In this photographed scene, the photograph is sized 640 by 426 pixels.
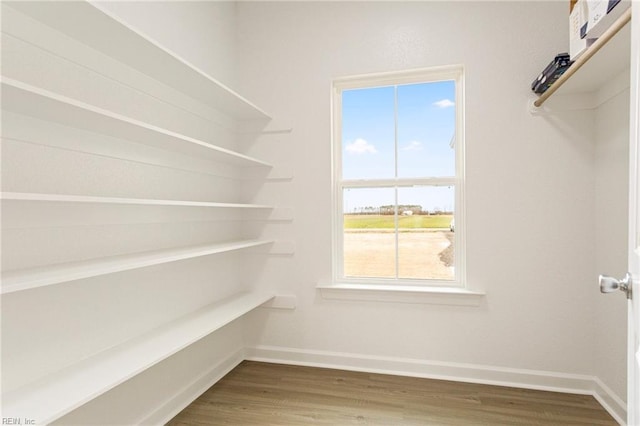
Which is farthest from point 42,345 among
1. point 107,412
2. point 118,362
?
point 107,412

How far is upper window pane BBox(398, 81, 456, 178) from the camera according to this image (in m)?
2.56

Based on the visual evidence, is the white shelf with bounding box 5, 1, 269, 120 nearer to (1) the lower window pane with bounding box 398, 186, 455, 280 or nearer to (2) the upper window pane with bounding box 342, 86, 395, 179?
(2) the upper window pane with bounding box 342, 86, 395, 179

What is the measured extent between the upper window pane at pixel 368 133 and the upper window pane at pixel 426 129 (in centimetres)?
8

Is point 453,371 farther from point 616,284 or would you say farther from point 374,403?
point 616,284

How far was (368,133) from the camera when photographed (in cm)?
271

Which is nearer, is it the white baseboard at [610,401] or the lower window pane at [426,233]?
the white baseboard at [610,401]

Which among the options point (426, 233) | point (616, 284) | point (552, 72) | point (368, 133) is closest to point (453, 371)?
point (426, 233)

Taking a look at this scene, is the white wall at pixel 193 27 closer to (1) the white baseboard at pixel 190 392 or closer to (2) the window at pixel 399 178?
(2) the window at pixel 399 178

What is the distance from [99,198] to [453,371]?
94.9 inches

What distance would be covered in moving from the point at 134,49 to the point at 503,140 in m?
2.26

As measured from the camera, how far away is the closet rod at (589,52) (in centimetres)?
128

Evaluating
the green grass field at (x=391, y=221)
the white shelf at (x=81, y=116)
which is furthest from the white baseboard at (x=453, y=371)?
the white shelf at (x=81, y=116)

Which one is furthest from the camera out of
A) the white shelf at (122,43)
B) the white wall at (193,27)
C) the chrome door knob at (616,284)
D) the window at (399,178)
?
the window at (399,178)

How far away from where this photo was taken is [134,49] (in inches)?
61.8
